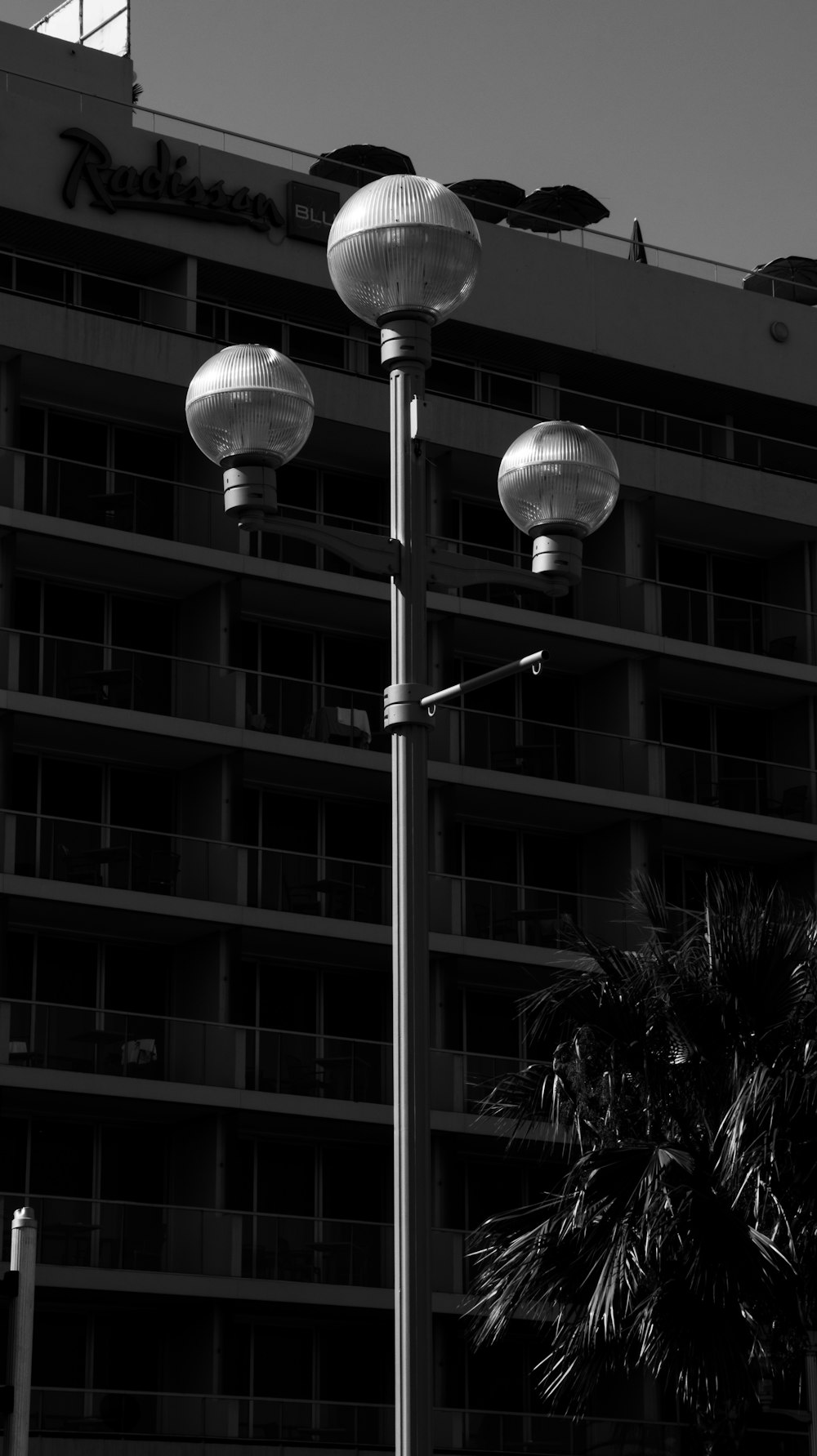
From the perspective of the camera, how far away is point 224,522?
39.8m

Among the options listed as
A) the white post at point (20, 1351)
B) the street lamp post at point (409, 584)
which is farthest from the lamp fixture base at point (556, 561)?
the white post at point (20, 1351)

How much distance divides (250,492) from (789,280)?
3899 cm

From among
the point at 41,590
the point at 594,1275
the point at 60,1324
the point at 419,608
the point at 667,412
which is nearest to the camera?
the point at 419,608

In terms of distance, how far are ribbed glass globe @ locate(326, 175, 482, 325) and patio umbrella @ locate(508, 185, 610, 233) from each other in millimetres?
33927

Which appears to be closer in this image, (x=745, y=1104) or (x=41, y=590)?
(x=745, y=1104)

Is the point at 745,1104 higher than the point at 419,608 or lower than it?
lower

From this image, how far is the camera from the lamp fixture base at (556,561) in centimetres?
1209

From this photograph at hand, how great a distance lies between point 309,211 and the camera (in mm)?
41969

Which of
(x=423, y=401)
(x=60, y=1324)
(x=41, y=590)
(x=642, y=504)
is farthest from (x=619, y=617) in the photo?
(x=423, y=401)

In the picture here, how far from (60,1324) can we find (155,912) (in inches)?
243

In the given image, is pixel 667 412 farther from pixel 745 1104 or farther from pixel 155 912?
pixel 745 1104

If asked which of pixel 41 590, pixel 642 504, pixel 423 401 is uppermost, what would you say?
pixel 642 504

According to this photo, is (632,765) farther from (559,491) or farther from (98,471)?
(559,491)

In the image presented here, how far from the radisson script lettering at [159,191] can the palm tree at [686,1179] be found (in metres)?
22.2
